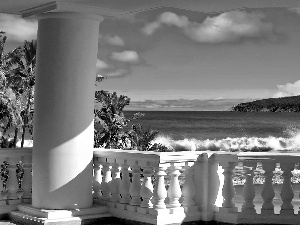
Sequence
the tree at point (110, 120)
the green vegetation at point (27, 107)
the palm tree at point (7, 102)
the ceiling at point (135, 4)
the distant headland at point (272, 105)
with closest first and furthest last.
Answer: the ceiling at point (135, 4) → the palm tree at point (7, 102) → the green vegetation at point (27, 107) → the tree at point (110, 120) → the distant headland at point (272, 105)

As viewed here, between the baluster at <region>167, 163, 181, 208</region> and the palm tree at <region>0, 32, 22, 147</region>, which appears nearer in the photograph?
the baluster at <region>167, 163, 181, 208</region>

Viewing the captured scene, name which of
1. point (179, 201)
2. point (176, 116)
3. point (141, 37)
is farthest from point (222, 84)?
point (179, 201)

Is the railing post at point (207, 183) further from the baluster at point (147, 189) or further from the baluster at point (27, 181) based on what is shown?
the baluster at point (27, 181)

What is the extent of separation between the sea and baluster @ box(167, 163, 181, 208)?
136 ft

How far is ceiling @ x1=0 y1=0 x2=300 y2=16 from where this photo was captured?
6652mm

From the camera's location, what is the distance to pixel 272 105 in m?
53.9

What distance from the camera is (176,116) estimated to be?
53.7 meters

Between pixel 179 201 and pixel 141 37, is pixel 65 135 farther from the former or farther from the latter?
pixel 141 37

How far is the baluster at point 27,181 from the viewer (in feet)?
24.1

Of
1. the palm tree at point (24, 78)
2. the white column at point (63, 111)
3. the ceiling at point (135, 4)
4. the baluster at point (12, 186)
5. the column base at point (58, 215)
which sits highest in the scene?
the palm tree at point (24, 78)

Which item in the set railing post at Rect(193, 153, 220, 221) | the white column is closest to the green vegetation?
the white column

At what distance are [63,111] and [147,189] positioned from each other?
4.00 feet

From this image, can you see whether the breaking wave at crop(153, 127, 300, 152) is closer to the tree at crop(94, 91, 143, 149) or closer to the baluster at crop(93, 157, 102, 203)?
the tree at crop(94, 91, 143, 149)

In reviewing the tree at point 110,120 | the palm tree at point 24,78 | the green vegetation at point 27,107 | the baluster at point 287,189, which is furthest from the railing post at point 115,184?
the tree at point 110,120
